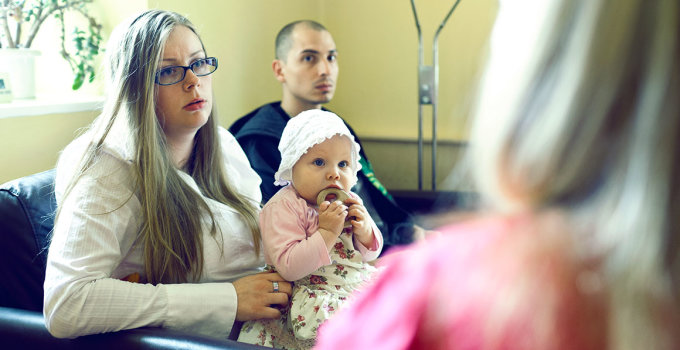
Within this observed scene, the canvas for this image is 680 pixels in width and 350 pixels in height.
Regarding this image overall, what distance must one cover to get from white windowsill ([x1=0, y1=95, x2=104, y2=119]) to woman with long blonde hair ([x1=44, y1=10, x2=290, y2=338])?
0.36m

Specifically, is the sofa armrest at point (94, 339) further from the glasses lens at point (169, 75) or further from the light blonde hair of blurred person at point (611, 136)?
the light blonde hair of blurred person at point (611, 136)

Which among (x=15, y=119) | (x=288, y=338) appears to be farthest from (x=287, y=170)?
(x=15, y=119)

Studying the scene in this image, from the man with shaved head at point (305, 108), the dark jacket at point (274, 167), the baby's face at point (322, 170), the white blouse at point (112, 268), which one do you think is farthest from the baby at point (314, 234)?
the man with shaved head at point (305, 108)

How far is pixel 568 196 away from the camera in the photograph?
497 millimetres

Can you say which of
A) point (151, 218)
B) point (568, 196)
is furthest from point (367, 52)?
point (568, 196)

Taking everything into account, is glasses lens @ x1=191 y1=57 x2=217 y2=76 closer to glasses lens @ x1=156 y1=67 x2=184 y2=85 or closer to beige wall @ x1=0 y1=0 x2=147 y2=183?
glasses lens @ x1=156 y1=67 x2=184 y2=85

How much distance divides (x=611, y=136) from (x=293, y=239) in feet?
3.42

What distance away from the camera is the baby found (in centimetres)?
142

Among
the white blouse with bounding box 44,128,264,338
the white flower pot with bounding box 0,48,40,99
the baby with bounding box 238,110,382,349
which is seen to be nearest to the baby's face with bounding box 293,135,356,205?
the baby with bounding box 238,110,382,349

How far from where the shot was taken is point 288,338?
1.49 metres

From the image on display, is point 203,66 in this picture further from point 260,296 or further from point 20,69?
point 20,69

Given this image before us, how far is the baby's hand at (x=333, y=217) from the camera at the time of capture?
56.0 inches

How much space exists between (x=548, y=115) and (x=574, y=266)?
12 centimetres

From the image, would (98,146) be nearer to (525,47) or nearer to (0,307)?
(0,307)
